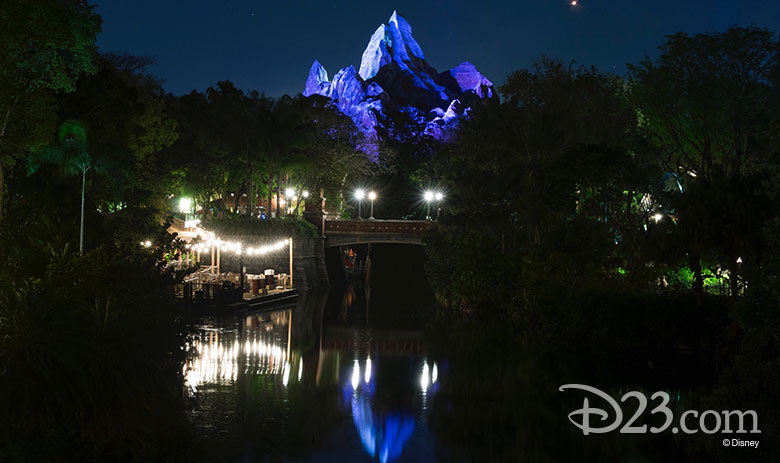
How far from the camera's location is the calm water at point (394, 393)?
1739cm

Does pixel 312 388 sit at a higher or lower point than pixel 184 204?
lower

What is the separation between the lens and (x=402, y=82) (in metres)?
163

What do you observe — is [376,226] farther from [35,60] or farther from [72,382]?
[72,382]

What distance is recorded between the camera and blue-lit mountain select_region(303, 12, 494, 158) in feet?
450

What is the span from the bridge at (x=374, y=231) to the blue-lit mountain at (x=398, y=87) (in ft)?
197

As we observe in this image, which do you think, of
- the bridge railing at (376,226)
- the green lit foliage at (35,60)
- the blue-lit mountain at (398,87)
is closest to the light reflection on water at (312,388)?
the green lit foliage at (35,60)

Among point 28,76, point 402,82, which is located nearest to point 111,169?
point 28,76

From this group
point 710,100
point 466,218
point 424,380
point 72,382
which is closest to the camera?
point 72,382

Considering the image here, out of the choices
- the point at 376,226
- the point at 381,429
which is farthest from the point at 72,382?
the point at 376,226

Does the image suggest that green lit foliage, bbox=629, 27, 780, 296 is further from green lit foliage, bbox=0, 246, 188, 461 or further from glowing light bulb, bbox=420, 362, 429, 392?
green lit foliage, bbox=0, 246, 188, 461

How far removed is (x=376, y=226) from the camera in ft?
201

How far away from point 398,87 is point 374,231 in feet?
345

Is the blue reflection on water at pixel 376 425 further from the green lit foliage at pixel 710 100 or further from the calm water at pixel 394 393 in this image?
the green lit foliage at pixel 710 100

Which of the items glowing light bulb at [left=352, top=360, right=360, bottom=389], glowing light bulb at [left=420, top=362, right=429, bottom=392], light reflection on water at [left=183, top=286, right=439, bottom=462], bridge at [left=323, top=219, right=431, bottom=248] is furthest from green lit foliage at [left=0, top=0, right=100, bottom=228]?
bridge at [left=323, top=219, right=431, bottom=248]
